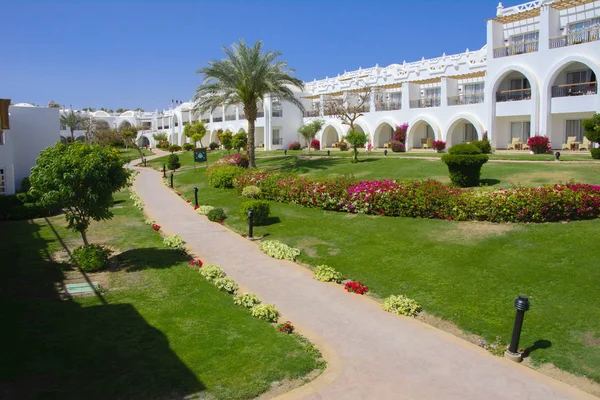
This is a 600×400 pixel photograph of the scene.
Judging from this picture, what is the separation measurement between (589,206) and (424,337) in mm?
7812

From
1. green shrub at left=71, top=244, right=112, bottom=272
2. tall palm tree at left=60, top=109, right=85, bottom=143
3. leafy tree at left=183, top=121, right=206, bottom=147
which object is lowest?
green shrub at left=71, top=244, right=112, bottom=272

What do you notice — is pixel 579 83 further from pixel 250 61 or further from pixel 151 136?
pixel 151 136

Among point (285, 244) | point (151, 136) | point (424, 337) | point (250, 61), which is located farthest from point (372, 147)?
point (151, 136)

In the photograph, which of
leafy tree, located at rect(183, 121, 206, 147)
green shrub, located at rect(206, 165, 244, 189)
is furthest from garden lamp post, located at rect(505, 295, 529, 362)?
leafy tree, located at rect(183, 121, 206, 147)

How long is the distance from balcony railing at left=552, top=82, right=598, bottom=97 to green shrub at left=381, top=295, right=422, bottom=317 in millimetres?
24450

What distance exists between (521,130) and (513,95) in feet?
8.06

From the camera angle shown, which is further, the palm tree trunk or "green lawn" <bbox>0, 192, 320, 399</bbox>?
the palm tree trunk

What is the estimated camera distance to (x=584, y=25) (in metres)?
28.8

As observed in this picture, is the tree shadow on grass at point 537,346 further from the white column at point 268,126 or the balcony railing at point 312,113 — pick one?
→ the white column at point 268,126

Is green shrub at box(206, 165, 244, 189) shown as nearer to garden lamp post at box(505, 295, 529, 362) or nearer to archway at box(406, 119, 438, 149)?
archway at box(406, 119, 438, 149)

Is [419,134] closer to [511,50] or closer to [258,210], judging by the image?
[511,50]

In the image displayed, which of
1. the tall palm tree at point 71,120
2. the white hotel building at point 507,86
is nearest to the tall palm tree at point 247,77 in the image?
the white hotel building at point 507,86

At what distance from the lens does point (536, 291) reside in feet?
29.8

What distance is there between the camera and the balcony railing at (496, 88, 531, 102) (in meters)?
30.6
